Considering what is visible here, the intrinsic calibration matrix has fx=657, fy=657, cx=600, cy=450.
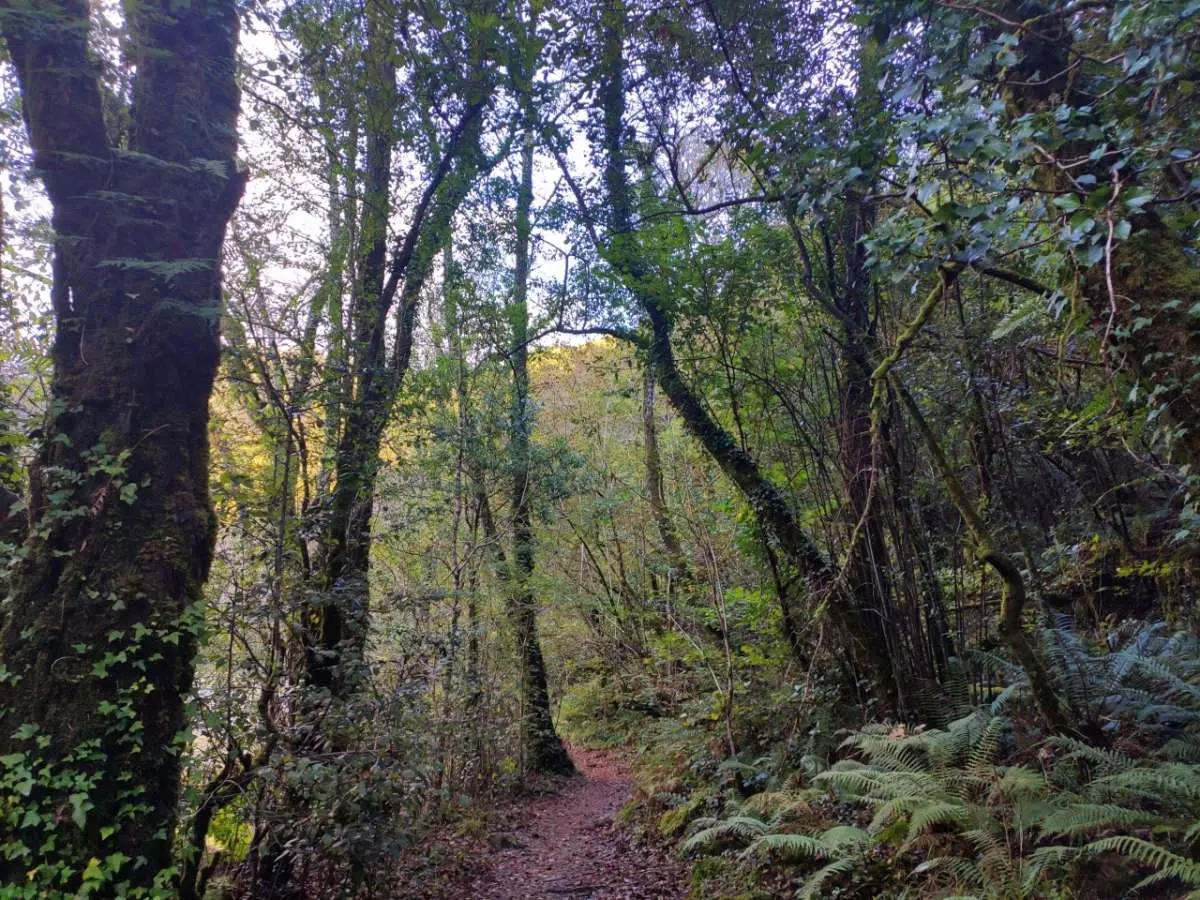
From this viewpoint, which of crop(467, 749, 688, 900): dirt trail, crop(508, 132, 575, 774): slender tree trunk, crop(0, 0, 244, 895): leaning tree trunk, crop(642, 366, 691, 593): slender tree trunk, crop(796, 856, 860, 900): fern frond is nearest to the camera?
crop(0, 0, 244, 895): leaning tree trunk

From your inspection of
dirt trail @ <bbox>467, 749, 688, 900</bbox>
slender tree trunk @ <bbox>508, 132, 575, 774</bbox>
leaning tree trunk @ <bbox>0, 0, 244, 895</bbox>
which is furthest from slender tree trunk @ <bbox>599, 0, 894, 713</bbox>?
leaning tree trunk @ <bbox>0, 0, 244, 895</bbox>

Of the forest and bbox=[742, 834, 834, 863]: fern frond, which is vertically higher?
the forest

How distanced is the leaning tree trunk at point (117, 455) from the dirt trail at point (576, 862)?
13.2 ft

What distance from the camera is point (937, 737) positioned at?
4430 millimetres

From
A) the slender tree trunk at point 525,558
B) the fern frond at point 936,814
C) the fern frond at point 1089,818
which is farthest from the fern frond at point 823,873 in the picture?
the slender tree trunk at point 525,558

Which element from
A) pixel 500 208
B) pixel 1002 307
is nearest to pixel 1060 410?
pixel 1002 307

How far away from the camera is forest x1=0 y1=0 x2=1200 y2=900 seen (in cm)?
335

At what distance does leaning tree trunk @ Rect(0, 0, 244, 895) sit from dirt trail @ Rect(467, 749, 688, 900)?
13.2 feet

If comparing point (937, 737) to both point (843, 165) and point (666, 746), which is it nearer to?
point (843, 165)

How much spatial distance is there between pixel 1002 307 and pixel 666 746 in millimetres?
7353

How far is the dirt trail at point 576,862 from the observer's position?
6.22 m

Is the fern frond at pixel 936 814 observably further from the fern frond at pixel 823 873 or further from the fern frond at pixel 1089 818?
the fern frond at pixel 823 873

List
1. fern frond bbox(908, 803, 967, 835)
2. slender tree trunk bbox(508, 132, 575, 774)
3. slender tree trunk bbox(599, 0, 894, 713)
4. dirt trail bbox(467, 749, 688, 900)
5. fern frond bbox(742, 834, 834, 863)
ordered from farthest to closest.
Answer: slender tree trunk bbox(508, 132, 575, 774), dirt trail bbox(467, 749, 688, 900), slender tree trunk bbox(599, 0, 894, 713), fern frond bbox(742, 834, 834, 863), fern frond bbox(908, 803, 967, 835)

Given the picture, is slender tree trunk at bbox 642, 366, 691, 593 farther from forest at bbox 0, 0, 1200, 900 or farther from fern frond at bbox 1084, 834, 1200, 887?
fern frond at bbox 1084, 834, 1200, 887
